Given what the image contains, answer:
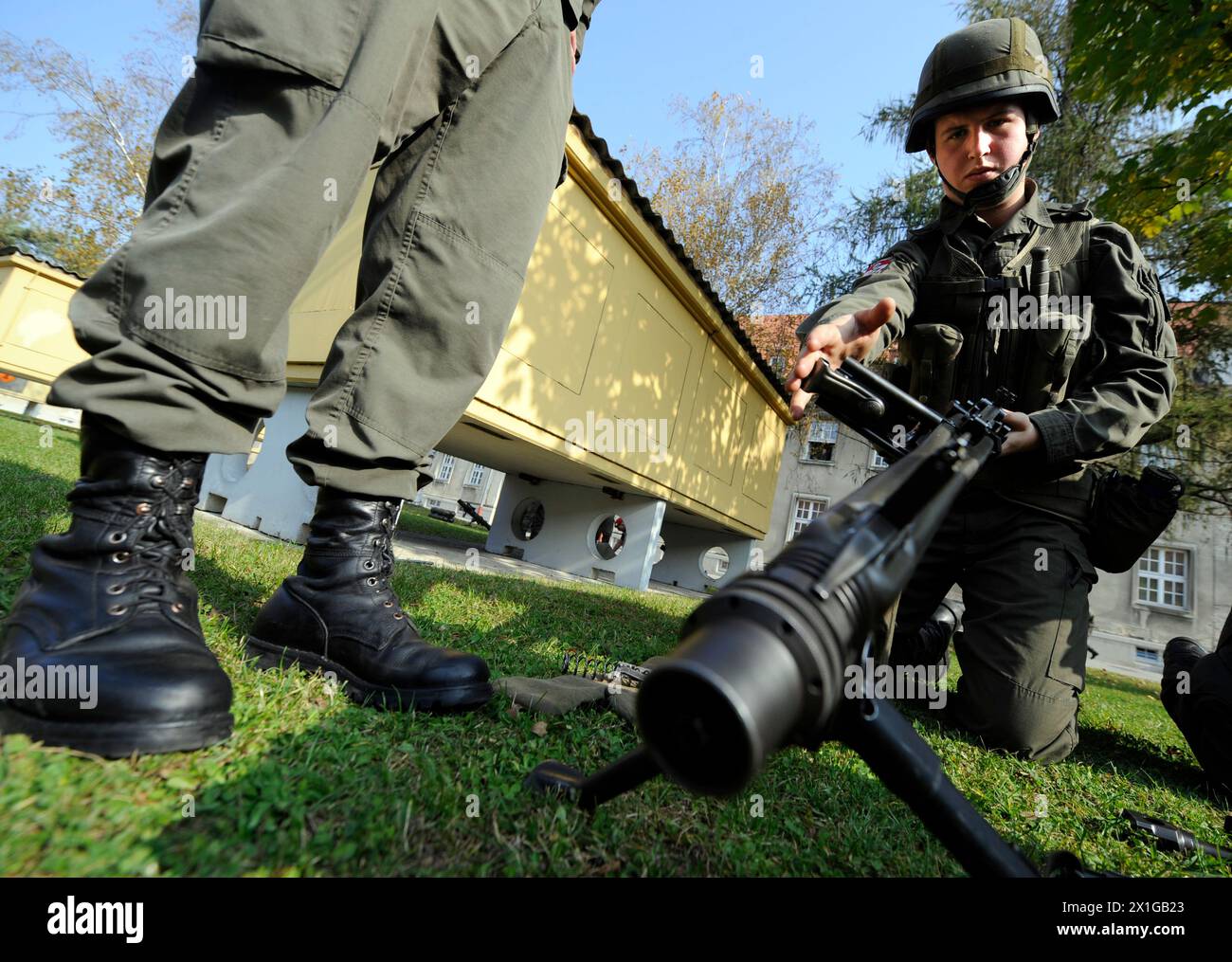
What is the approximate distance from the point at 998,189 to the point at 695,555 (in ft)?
30.6

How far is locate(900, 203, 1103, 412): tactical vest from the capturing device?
2809 millimetres

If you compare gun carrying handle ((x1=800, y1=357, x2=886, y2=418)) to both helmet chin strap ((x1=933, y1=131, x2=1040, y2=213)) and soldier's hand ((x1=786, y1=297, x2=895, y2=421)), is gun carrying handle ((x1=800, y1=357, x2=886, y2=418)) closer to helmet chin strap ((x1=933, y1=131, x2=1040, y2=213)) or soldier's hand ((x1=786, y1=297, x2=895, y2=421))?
soldier's hand ((x1=786, y1=297, x2=895, y2=421))

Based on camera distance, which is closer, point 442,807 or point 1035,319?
point 442,807

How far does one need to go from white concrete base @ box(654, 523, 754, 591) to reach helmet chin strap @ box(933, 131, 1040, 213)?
8957 millimetres

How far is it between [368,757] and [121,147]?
85.3 ft

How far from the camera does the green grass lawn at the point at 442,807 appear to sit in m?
0.80

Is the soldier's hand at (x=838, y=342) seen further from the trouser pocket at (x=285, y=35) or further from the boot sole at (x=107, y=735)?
the boot sole at (x=107, y=735)

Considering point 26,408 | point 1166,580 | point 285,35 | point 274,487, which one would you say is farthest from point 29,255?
point 1166,580

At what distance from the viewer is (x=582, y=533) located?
8031mm

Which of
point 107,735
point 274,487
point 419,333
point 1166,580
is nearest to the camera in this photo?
point 107,735

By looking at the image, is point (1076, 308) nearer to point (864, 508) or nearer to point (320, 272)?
point (864, 508)

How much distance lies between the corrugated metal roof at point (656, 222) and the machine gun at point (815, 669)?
2650 mm

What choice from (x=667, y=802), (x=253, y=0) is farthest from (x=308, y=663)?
(x=253, y=0)

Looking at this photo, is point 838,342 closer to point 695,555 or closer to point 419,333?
point 419,333
